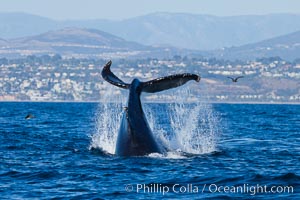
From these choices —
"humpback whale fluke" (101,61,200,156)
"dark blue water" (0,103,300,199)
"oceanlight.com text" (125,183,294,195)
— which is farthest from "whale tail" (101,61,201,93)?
"oceanlight.com text" (125,183,294,195)

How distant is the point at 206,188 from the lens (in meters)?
15.6

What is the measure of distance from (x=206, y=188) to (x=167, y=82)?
454 cm

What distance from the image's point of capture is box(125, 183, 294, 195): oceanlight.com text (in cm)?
1527

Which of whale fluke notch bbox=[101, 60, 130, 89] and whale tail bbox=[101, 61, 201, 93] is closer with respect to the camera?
whale tail bbox=[101, 61, 201, 93]

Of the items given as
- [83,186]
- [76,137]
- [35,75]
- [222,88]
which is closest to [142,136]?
[83,186]

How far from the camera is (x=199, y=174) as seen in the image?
17.0 metres

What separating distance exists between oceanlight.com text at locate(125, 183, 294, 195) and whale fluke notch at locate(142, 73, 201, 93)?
361cm

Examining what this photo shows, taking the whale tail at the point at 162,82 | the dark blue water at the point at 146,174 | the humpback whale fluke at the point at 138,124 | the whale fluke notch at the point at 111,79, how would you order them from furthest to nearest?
the whale fluke notch at the point at 111,79, the humpback whale fluke at the point at 138,124, the whale tail at the point at 162,82, the dark blue water at the point at 146,174

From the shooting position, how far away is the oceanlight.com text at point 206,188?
15.3 metres

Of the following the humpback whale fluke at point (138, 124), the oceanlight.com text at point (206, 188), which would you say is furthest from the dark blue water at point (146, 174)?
the humpback whale fluke at point (138, 124)

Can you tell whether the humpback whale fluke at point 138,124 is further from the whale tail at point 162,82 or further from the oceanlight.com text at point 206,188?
the oceanlight.com text at point 206,188

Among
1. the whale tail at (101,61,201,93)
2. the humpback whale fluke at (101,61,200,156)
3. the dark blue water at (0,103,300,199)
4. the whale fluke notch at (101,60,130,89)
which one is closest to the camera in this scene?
the dark blue water at (0,103,300,199)

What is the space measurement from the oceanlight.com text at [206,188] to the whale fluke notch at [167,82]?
3.61 meters

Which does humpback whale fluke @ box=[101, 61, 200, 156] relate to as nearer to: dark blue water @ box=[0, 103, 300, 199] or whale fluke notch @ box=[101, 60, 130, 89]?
whale fluke notch @ box=[101, 60, 130, 89]
